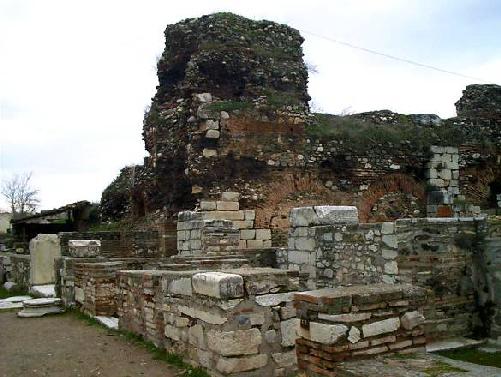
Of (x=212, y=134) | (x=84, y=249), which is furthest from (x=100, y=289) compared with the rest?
(x=212, y=134)

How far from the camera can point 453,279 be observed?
7.86 meters

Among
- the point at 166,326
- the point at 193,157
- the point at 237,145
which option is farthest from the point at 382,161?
the point at 166,326

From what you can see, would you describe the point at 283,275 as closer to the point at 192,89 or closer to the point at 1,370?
the point at 1,370

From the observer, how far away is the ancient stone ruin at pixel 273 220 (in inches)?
219

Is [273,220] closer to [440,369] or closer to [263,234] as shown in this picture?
[263,234]

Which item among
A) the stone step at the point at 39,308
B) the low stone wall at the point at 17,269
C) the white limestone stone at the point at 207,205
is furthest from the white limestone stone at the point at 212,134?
the low stone wall at the point at 17,269

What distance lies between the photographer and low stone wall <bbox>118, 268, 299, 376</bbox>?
5.35 m

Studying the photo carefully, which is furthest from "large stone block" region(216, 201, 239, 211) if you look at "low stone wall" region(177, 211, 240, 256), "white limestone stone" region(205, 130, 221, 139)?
"white limestone stone" region(205, 130, 221, 139)

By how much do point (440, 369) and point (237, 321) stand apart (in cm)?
221

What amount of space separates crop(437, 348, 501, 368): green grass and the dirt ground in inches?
146

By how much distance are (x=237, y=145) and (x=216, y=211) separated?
1.85 meters

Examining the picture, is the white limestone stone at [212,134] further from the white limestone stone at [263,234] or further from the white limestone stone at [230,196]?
the white limestone stone at [263,234]

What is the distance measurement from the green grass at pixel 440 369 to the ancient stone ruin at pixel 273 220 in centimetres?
51

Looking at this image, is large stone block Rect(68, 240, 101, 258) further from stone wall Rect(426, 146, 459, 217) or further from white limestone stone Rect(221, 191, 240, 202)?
stone wall Rect(426, 146, 459, 217)
